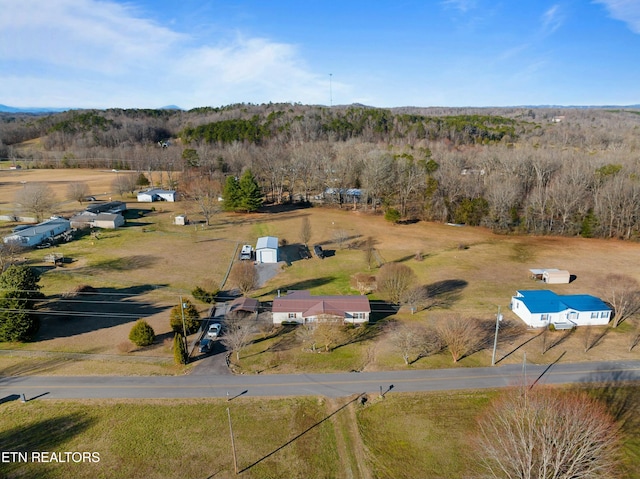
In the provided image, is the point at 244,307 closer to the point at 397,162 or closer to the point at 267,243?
the point at 267,243

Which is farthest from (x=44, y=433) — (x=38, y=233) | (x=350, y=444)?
(x=38, y=233)

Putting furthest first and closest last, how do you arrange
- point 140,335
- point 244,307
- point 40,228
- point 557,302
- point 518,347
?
point 40,228 < point 244,307 < point 557,302 < point 518,347 < point 140,335

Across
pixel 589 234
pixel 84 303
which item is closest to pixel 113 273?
pixel 84 303

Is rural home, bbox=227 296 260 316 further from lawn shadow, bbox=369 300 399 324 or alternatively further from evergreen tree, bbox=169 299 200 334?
lawn shadow, bbox=369 300 399 324

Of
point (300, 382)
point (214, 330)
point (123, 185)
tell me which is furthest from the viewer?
point (123, 185)

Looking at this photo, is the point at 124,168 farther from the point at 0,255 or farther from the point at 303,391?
the point at 303,391

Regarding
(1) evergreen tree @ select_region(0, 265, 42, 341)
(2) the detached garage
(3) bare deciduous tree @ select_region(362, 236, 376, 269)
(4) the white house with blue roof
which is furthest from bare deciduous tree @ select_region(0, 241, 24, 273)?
(4) the white house with blue roof

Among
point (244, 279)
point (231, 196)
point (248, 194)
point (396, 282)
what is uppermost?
point (248, 194)
